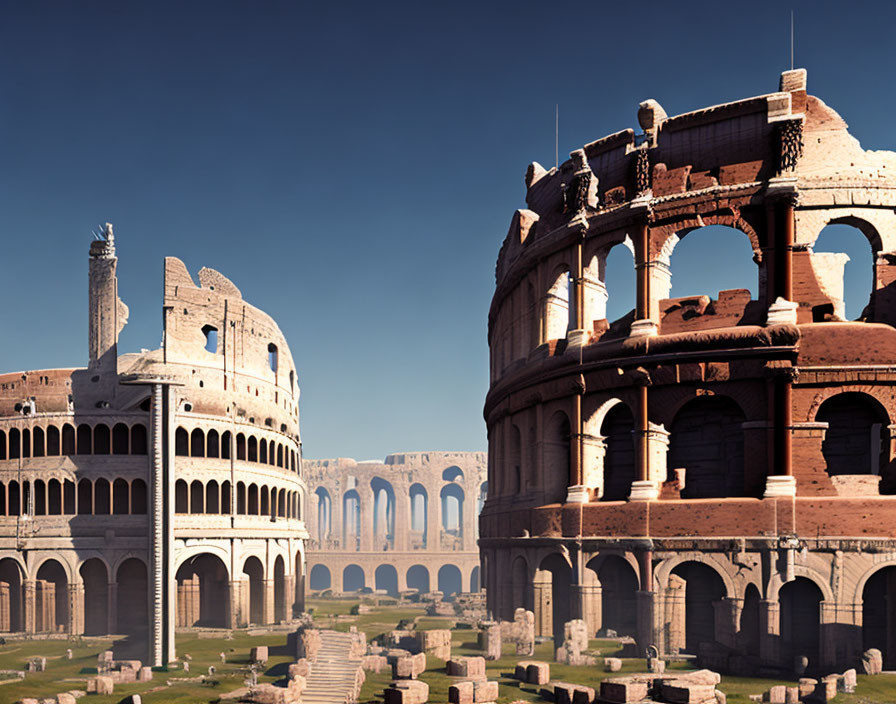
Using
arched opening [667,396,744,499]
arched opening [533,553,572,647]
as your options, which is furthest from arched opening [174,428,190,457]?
Result: arched opening [667,396,744,499]

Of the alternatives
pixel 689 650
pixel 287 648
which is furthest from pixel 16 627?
pixel 689 650

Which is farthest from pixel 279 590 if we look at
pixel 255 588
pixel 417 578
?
pixel 417 578

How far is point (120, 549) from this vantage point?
4512 cm

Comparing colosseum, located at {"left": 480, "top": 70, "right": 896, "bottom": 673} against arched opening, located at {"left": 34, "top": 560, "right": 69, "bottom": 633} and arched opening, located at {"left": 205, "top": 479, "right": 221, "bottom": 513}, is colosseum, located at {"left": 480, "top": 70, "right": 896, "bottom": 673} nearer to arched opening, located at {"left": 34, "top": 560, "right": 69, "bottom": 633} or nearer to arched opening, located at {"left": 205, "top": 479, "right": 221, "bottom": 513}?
arched opening, located at {"left": 205, "top": 479, "right": 221, "bottom": 513}

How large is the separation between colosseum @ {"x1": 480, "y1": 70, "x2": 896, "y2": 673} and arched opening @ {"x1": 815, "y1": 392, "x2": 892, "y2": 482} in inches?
2.0

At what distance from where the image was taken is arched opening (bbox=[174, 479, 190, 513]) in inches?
1825

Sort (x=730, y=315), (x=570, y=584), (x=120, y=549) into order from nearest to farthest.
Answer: (x=730, y=315) < (x=570, y=584) < (x=120, y=549)

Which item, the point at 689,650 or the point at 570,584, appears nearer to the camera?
the point at 689,650

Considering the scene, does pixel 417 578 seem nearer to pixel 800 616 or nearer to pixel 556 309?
pixel 556 309

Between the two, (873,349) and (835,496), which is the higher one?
(873,349)

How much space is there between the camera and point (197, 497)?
47094 mm

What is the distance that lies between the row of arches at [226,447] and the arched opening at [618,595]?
71.7 ft

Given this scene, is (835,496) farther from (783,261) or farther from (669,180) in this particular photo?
(669,180)

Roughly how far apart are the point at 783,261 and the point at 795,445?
596cm
